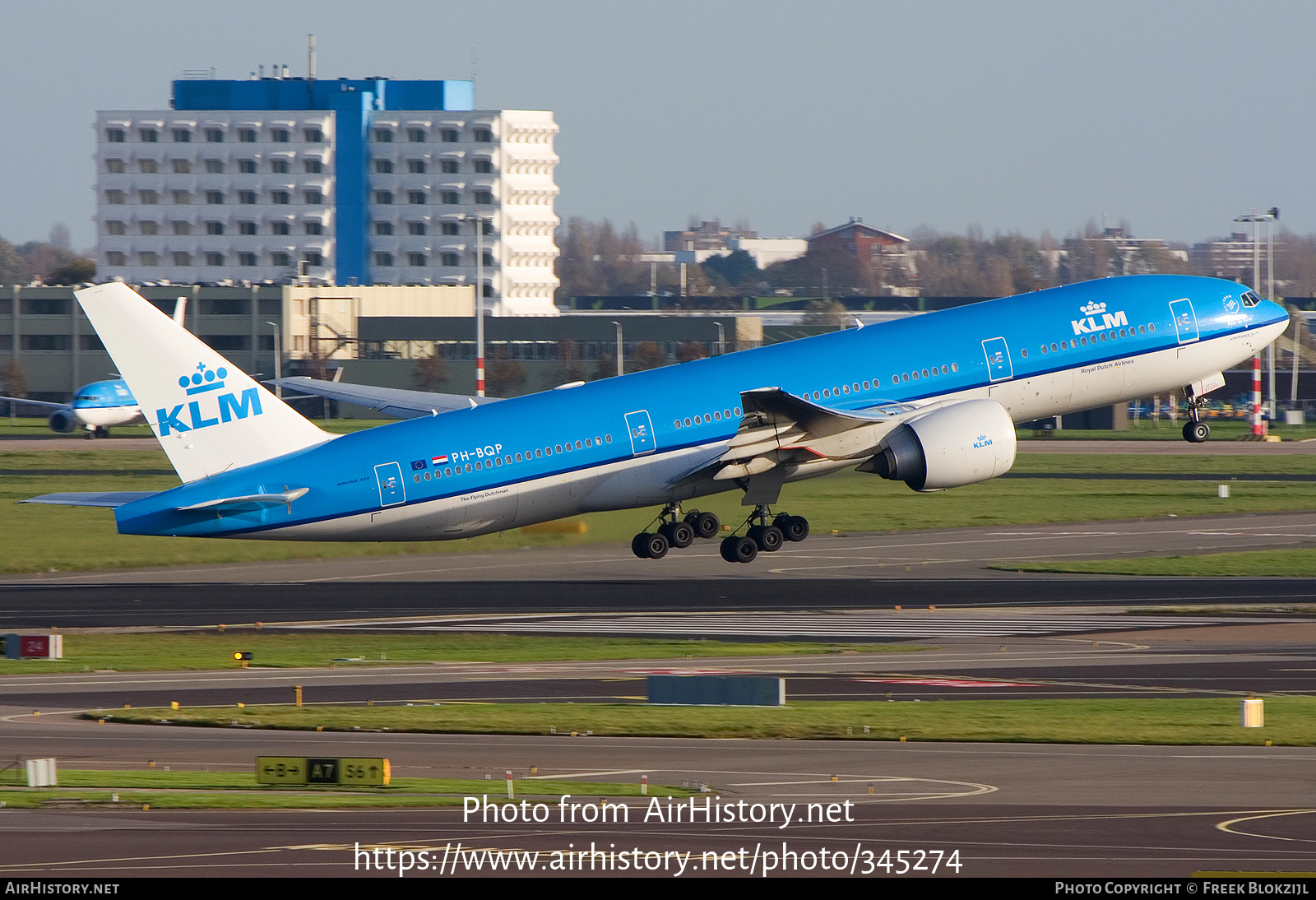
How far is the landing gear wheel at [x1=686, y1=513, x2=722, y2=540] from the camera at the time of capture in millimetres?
51812

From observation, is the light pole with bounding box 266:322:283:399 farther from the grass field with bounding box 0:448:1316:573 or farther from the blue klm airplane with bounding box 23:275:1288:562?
the blue klm airplane with bounding box 23:275:1288:562

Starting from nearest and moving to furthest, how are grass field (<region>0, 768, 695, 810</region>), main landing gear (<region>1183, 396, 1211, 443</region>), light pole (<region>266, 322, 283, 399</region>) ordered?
grass field (<region>0, 768, 695, 810</region>)
main landing gear (<region>1183, 396, 1211, 443</region>)
light pole (<region>266, 322, 283, 399</region>)

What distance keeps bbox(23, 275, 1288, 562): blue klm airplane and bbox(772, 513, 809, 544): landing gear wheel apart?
6 cm

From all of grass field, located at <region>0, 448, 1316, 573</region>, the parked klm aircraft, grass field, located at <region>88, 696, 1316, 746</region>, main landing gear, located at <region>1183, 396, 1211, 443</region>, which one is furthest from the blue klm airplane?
the parked klm aircraft

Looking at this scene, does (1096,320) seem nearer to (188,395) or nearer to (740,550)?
(740,550)

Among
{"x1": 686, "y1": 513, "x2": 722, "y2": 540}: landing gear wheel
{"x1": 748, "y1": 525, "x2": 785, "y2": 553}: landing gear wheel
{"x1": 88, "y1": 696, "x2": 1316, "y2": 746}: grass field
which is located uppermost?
{"x1": 686, "y1": 513, "x2": 722, "y2": 540}: landing gear wheel

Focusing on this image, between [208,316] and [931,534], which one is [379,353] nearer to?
[208,316]

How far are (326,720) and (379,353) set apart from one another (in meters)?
133

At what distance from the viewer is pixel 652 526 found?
5334cm

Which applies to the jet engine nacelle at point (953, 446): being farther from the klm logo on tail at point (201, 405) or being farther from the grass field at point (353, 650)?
the klm logo on tail at point (201, 405)

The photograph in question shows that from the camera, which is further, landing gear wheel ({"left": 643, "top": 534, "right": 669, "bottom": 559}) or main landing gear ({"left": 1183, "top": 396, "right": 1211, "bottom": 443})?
main landing gear ({"left": 1183, "top": 396, "right": 1211, "bottom": 443})

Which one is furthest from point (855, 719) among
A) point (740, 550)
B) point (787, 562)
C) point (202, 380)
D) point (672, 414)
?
point (787, 562)
